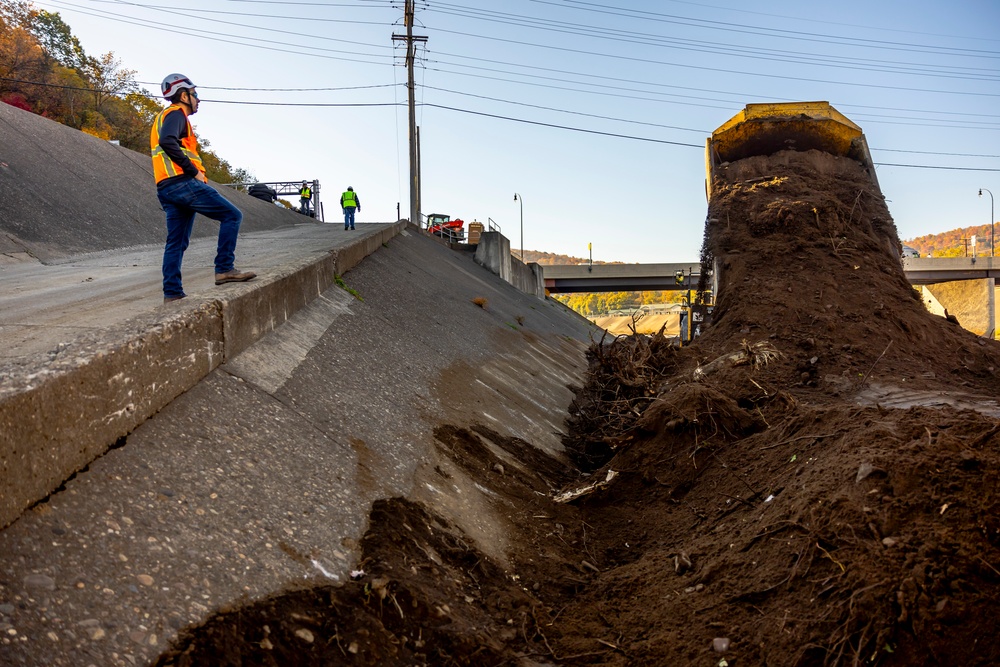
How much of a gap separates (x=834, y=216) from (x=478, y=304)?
7322 millimetres

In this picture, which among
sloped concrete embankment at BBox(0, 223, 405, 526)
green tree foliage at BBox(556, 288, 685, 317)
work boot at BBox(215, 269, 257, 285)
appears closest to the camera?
sloped concrete embankment at BBox(0, 223, 405, 526)

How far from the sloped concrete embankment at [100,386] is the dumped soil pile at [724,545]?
926 millimetres

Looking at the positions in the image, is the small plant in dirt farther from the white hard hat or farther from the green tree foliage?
the green tree foliage

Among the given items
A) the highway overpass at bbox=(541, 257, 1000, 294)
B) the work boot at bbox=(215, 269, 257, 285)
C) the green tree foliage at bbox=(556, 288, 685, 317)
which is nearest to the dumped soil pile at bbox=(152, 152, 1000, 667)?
the work boot at bbox=(215, 269, 257, 285)

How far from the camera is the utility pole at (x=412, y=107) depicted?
33.9 m

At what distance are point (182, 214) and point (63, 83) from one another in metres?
34.6

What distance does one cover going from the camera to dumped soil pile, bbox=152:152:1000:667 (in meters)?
3.07

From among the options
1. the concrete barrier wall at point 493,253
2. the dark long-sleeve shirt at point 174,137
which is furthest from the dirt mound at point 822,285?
the concrete barrier wall at point 493,253

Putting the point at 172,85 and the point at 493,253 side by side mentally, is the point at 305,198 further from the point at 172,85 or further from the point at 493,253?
the point at 172,85

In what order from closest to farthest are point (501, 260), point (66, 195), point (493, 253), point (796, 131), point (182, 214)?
point (182, 214)
point (796, 131)
point (66, 195)
point (493, 253)
point (501, 260)

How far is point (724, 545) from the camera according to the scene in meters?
4.38

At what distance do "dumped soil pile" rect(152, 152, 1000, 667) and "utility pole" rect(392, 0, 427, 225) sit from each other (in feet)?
86.9

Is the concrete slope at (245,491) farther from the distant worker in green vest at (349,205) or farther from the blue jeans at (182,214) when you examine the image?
the distant worker in green vest at (349,205)

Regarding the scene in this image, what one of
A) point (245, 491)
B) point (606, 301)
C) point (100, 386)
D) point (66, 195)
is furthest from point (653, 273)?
point (606, 301)
